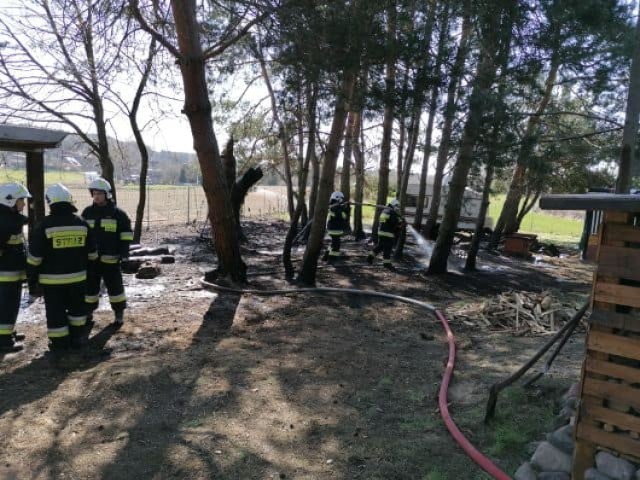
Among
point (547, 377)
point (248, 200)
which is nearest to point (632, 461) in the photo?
point (547, 377)

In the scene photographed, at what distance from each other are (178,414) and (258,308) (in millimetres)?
3729

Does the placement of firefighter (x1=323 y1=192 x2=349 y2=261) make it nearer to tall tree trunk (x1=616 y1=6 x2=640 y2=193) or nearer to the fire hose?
the fire hose

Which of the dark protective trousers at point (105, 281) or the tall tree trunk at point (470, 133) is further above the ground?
the tall tree trunk at point (470, 133)

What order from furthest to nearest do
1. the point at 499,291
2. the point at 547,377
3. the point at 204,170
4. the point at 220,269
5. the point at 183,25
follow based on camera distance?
the point at 499,291, the point at 220,269, the point at 204,170, the point at 183,25, the point at 547,377

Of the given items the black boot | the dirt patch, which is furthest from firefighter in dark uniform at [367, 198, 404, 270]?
the black boot

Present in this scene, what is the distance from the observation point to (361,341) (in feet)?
20.8

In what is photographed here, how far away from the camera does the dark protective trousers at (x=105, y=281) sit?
624 centimetres

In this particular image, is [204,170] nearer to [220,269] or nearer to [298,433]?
[220,269]

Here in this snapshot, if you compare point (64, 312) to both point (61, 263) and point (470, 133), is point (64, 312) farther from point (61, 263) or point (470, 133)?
point (470, 133)

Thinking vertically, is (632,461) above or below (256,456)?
above

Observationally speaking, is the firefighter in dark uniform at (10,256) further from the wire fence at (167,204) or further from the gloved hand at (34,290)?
the wire fence at (167,204)

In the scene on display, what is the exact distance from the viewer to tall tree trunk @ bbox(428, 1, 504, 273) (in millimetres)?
8117

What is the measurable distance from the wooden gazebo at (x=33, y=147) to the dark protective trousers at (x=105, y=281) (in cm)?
191

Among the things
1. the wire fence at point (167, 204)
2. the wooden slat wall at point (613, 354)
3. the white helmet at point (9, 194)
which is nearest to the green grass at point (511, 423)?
the wooden slat wall at point (613, 354)
